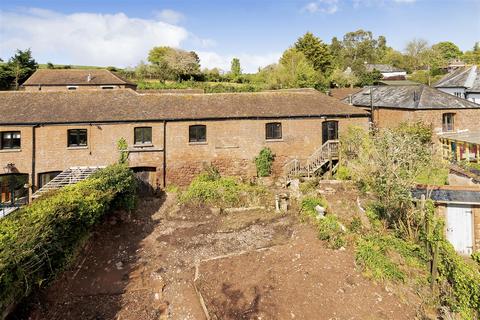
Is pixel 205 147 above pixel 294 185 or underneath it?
above

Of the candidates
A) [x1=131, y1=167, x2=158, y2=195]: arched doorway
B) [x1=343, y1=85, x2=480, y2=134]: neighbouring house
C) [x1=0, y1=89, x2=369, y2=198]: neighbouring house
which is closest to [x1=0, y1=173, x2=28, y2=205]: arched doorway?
[x1=0, y1=89, x2=369, y2=198]: neighbouring house

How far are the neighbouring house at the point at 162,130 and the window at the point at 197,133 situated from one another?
2.6 inches

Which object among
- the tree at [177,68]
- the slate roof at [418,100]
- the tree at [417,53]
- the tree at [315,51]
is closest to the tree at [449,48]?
the tree at [417,53]

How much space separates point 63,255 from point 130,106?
13.5 meters

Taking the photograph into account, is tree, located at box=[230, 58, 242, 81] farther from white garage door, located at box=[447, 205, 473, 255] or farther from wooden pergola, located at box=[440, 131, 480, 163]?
white garage door, located at box=[447, 205, 473, 255]

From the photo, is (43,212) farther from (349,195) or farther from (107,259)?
(349,195)

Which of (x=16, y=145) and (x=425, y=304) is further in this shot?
(x=16, y=145)

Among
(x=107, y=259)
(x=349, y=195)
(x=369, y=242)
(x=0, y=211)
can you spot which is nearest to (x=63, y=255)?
(x=107, y=259)

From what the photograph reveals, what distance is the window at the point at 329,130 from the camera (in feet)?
72.1

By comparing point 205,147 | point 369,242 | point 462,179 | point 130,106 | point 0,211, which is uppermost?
point 130,106

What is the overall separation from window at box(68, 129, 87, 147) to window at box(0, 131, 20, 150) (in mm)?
2816

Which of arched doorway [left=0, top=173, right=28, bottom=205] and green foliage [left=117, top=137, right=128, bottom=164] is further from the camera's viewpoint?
green foliage [left=117, top=137, right=128, bottom=164]

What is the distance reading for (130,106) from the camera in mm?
A: 21078

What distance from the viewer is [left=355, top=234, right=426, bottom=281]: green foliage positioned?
380 inches
